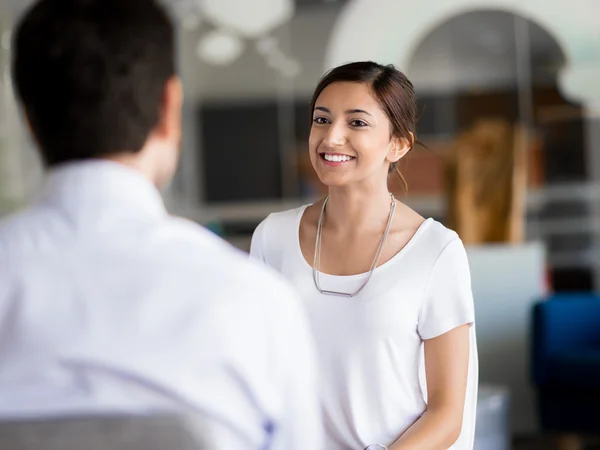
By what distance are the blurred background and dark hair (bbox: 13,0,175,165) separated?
6.19m

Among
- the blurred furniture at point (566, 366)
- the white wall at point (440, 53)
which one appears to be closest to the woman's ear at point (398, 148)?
the blurred furniture at point (566, 366)

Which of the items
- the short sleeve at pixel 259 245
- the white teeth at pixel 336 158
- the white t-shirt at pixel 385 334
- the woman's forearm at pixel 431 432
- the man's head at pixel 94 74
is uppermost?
the man's head at pixel 94 74

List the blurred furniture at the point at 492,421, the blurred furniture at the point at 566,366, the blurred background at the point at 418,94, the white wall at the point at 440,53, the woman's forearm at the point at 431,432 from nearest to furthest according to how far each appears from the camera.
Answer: the woman's forearm at the point at 431,432 → the blurred furniture at the point at 492,421 → the blurred furniture at the point at 566,366 → the blurred background at the point at 418,94 → the white wall at the point at 440,53

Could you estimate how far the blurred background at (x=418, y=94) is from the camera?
25.3ft

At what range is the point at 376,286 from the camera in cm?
178

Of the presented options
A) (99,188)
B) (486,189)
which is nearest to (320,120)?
(99,188)

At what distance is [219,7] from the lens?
8.50 metres

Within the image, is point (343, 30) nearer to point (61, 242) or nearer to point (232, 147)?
point (232, 147)

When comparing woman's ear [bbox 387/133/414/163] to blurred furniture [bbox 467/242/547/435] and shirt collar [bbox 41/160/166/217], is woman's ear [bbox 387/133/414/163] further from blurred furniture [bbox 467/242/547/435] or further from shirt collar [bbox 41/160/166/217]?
blurred furniture [bbox 467/242/547/435]

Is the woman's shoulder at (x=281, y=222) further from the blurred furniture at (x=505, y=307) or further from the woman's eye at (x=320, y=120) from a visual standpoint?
the blurred furniture at (x=505, y=307)

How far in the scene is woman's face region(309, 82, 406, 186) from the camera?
1.83 metres

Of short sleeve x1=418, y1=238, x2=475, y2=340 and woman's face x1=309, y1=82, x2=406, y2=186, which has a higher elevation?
woman's face x1=309, y1=82, x2=406, y2=186

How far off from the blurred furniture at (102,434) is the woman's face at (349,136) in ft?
3.09

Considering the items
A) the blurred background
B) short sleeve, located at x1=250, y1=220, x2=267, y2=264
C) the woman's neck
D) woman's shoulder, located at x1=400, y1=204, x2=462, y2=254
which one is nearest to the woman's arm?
woman's shoulder, located at x1=400, y1=204, x2=462, y2=254
